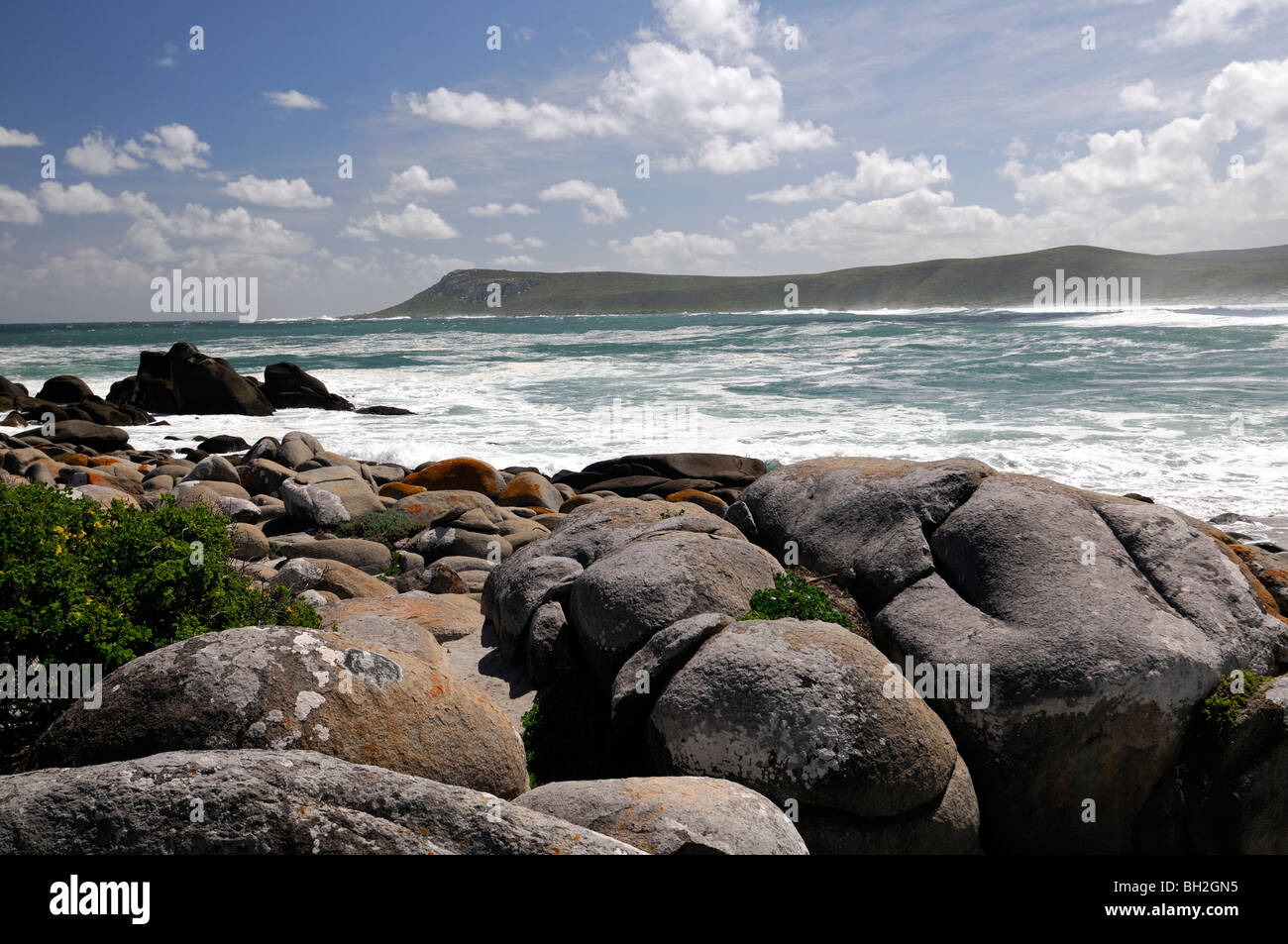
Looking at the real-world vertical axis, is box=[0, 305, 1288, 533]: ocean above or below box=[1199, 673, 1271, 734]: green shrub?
above

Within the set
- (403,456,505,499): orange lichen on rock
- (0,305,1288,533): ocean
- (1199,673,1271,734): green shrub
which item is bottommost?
(1199,673,1271,734): green shrub

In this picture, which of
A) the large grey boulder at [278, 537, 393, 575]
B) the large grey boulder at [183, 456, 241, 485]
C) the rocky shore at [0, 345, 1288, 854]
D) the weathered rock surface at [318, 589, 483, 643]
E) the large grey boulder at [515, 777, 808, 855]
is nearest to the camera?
the rocky shore at [0, 345, 1288, 854]

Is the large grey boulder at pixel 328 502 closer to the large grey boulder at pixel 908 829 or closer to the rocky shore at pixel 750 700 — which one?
the rocky shore at pixel 750 700

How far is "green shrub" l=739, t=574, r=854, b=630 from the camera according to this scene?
668 centimetres

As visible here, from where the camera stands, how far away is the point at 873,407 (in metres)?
26.8

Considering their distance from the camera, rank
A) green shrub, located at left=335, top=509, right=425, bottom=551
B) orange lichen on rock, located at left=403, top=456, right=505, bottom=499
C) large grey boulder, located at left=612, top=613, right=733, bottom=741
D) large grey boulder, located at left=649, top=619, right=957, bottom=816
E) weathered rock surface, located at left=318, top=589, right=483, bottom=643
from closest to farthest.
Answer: large grey boulder, located at left=649, top=619, right=957, bottom=816
large grey boulder, located at left=612, top=613, right=733, bottom=741
weathered rock surface, located at left=318, top=589, right=483, bottom=643
green shrub, located at left=335, top=509, right=425, bottom=551
orange lichen on rock, located at left=403, top=456, right=505, bottom=499

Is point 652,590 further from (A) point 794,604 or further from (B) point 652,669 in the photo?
(A) point 794,604

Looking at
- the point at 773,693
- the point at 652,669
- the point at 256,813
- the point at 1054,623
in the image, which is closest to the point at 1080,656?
the point at 1054,623

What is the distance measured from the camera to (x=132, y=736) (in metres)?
3.96

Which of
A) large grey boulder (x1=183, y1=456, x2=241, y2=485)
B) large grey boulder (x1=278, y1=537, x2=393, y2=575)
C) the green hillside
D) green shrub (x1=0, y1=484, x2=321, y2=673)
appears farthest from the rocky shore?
the green hillside

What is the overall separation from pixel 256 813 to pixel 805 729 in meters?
3.43

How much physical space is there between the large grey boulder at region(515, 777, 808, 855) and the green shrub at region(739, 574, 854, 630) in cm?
234

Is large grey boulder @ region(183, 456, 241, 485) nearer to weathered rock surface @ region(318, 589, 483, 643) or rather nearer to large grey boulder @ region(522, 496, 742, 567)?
weathered rock surface @ region(318, 589, 483, 643)
